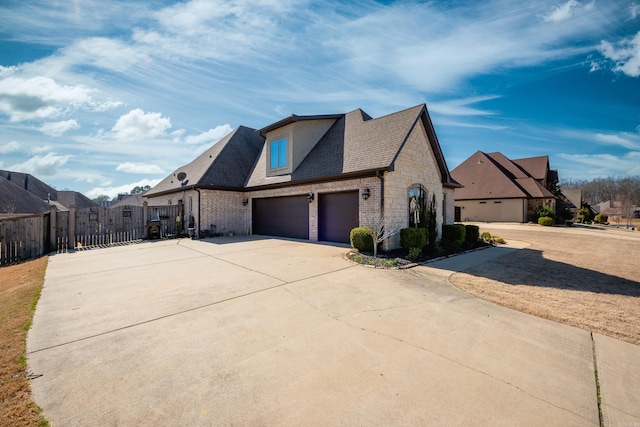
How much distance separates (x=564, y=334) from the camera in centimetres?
387

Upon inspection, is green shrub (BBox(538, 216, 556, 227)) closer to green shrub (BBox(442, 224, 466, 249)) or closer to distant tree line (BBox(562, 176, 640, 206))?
green shrub (BBox(442, 224, 466, 249))

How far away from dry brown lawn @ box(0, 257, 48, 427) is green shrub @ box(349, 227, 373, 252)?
8142 mm

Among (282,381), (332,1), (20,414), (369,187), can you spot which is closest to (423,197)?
(369,187)

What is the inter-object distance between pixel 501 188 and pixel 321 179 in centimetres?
2440

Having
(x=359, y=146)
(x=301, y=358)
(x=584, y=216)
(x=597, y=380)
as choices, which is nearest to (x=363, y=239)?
(x=359, y=146)

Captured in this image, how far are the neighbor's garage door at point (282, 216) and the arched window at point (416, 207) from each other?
5.05 meters

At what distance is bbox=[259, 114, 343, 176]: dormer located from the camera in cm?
1403

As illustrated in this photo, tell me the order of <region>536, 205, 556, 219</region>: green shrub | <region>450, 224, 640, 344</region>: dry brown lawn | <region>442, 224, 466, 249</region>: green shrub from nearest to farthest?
<region>450, 224, 640, 344</region>: dry brown lawn
<region>442, 224, 466, 249</region>: green shrub
<region>536, 205, 556, 219</region>: green shrub

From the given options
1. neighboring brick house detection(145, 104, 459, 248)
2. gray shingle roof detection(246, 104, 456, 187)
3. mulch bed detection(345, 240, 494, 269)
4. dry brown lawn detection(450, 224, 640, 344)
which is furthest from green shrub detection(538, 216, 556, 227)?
mulch bed detection(345, 240, 494, 269)

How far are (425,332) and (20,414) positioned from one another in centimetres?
439

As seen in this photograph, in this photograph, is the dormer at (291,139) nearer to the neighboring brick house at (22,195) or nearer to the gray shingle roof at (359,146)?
the gray shingle roof at (359,146)

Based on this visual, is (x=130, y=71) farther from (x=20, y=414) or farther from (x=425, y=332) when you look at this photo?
(x=425, y=332)

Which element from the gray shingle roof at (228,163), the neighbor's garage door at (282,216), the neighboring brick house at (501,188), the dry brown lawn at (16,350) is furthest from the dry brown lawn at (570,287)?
the neighboring brick house at (501,188)

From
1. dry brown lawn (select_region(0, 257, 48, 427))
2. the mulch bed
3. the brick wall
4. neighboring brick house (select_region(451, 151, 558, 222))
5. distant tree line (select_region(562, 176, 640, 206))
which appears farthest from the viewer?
distant tree line (select_region(562, 176, 640, 206))
